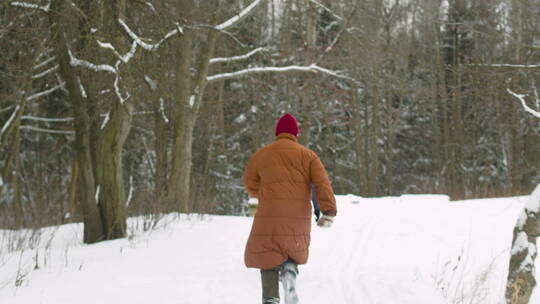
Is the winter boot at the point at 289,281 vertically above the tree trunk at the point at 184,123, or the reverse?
the tree trunk at the point at 184,123

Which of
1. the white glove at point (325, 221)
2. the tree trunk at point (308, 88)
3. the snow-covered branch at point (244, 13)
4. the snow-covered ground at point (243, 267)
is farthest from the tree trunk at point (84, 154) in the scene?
the tree trunk at point (308, 88)

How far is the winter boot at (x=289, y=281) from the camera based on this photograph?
4586 millimetres

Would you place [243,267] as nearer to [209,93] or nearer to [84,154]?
[84,154]

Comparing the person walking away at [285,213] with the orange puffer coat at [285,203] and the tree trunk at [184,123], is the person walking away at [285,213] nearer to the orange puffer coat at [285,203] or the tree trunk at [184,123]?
the orange puffer coat at [285,203]

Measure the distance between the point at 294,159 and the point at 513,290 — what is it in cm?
264

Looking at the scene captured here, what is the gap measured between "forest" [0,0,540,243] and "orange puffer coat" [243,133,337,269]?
2.53 meters

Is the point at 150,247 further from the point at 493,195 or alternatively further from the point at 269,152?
the point at 493,195

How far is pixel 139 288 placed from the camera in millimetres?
6059

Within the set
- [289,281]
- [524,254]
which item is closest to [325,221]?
[289,281]

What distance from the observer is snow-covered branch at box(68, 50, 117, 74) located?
8.11 metres

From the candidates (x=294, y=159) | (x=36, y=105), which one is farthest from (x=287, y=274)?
(x=36, y=105)

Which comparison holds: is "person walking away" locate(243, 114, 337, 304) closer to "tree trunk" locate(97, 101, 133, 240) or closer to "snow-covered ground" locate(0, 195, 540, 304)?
"snow-covered ground" locate(0, 195, 540, 304)

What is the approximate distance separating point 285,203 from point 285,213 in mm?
83

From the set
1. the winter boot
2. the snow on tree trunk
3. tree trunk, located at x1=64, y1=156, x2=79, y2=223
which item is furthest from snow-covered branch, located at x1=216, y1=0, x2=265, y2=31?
tree trunk, located at x1=64, y1=156, x2=79, y2=223
